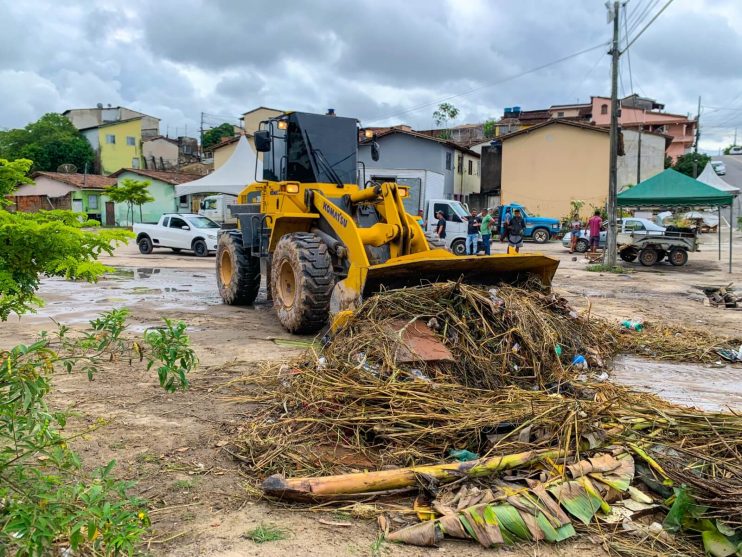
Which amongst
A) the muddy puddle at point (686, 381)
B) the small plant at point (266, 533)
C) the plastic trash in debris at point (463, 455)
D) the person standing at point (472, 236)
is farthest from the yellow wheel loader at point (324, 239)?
the person standing at point (472, 236)

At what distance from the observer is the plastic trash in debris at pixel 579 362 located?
6174 millimetres

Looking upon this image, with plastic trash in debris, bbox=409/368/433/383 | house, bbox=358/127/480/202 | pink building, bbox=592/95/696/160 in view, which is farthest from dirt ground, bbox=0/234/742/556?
pink building, bbox=592/95/696/160

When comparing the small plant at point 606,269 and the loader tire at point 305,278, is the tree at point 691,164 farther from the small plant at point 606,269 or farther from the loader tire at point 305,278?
the loader tire at point 305,278

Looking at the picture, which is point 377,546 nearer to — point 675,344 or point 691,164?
point 675,344

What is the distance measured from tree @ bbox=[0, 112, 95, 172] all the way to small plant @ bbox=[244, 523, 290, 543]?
181ft

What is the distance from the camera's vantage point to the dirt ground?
3.23m

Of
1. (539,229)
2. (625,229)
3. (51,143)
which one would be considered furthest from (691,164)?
(51,143)

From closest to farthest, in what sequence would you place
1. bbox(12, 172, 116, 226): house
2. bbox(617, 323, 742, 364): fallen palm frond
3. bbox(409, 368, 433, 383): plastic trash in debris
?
1. bbox(409, 368, 433, 383): plastic trash in debris
2. bbox(617, 323, 742, 364): fallen palm frond
3. bbox(12, 172, 116, 226): house

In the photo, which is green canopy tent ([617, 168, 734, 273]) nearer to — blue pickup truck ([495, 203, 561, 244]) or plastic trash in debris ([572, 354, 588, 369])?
blue pickup truck ([495, 203, 561, 244])

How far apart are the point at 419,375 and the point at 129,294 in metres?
8.21

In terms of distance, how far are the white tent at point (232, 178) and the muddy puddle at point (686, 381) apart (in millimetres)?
20338

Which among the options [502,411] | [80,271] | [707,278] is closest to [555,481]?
[502,411]

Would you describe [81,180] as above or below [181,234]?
above

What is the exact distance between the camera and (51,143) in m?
55.5
